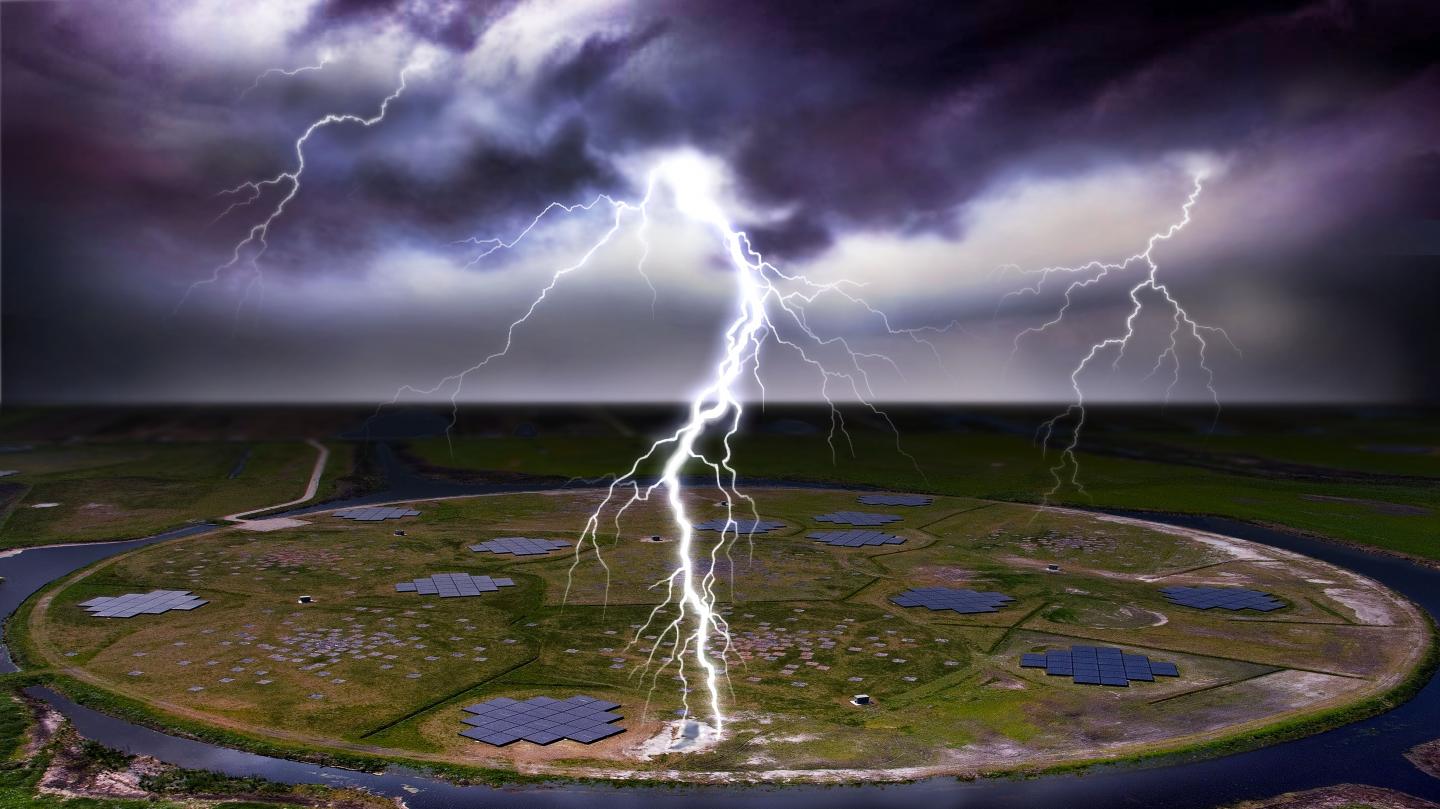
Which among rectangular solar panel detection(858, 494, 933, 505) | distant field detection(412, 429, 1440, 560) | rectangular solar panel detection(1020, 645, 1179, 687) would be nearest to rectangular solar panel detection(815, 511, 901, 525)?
rectangular solar panel detection(858, 494, 933, 505)

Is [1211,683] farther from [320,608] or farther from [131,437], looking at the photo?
[131,437]

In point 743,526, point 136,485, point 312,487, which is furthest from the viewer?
point 312,487

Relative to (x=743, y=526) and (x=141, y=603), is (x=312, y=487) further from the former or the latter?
(x=141, y=603)

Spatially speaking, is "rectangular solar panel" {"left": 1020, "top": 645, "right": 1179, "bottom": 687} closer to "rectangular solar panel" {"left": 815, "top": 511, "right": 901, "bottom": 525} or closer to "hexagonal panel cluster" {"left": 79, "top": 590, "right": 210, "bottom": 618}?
"rectangular solar panel" {"left": 815, "top": 511, "right": 901, "bottom": 525}

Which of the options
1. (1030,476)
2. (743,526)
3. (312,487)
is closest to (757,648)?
(743,526)

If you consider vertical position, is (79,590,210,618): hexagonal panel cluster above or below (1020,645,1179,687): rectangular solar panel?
below

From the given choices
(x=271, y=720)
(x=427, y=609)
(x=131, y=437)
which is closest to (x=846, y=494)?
(x=427, y=609)

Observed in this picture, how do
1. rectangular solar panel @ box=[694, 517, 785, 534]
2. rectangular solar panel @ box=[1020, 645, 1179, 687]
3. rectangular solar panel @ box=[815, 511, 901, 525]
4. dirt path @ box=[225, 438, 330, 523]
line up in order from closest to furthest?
rectangular solar panel @ box=[1020, 645, 1179, 687] → rectangular solar panel @ box=[694, 517, 785, 534] → dirt path @ box=[225, 438, 330, 523] → rectangular solar panel @ box=[815, 511, 901, 525]
